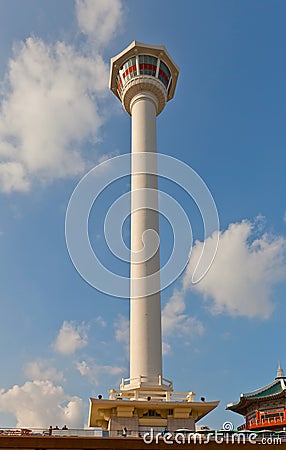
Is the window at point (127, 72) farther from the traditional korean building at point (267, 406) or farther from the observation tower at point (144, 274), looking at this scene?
the traditional korean building at point (267, 406)

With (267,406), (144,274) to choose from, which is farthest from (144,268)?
(267,406)

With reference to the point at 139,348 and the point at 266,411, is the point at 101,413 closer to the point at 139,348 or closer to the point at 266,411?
the point at 139,348

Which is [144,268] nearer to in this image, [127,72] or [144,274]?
[144,274]

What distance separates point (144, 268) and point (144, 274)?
61cm

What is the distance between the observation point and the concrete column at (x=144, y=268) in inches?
1713

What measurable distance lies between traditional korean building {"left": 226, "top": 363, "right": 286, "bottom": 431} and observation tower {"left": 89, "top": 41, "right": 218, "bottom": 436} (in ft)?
54.6

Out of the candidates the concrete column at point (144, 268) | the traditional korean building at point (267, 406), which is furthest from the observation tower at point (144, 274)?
the traditional korean building at point (267, 406)

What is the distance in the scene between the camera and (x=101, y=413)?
40.7 metres

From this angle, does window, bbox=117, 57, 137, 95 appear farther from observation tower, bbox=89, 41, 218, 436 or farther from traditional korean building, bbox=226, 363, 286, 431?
traditional korean building, bbox=226, 363, 286, 431

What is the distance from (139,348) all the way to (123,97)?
102 feet

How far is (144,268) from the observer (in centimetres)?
4669

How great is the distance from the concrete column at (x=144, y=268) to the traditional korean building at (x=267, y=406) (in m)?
18.8

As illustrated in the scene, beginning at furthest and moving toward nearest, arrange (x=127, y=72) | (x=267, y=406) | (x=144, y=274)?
(x=127, y=72)
(x=267, y=406)
(x=144, y=274)

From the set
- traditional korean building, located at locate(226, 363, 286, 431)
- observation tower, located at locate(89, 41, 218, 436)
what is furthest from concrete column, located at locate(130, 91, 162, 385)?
traditional korean building, located at locate(226, 363, 286, 431)
